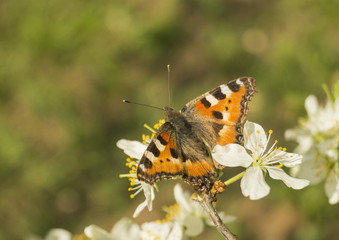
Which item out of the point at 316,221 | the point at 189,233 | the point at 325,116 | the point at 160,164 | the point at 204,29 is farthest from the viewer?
the point at 204,29

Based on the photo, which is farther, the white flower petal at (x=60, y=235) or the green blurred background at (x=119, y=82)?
the green blurred background at (x=119, y=82)

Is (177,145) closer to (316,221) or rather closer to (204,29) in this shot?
(316,221)

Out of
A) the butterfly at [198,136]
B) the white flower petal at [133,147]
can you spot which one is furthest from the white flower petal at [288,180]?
the white flower petal at [133,147]

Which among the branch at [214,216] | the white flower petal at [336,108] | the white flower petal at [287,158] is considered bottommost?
the branch at [214,216]

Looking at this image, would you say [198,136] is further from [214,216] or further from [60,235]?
[60,235]

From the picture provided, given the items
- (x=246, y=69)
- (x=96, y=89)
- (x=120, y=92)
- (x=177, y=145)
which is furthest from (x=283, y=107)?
(x=177, y=145)

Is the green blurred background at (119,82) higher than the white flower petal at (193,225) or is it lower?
higher

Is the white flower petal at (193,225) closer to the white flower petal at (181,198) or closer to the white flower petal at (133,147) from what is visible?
the white flower petal at (181,198)
